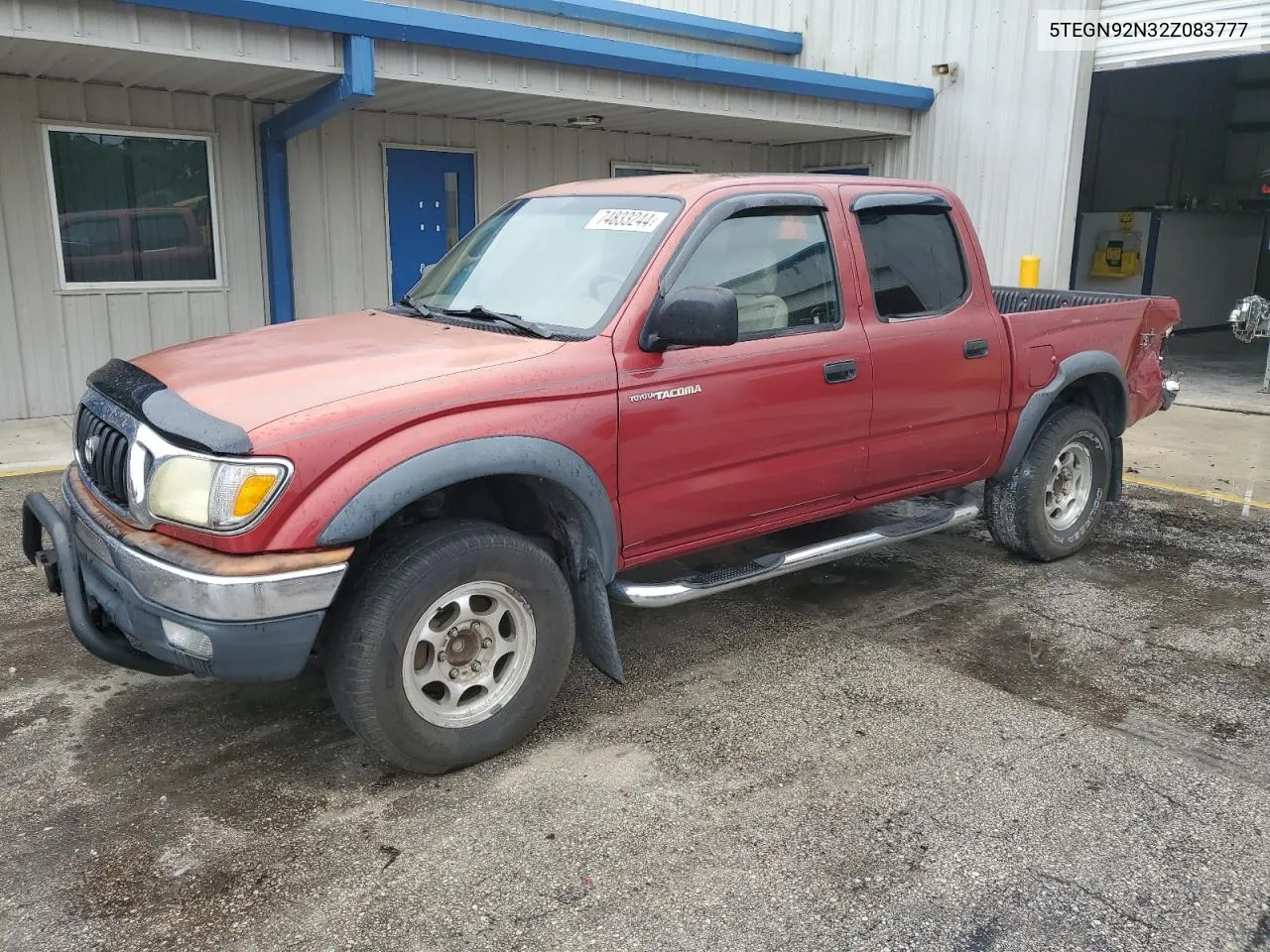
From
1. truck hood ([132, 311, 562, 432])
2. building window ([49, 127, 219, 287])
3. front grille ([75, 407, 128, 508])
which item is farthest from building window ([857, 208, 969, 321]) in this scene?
building window ([49, 127, 219, 287])

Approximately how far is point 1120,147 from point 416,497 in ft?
64.0

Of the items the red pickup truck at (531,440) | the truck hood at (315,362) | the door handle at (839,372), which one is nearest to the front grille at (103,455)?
the red pickup truck at (531,440)

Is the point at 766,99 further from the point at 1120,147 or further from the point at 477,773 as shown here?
the point at 1120,147

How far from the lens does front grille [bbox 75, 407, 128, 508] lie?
129 inches

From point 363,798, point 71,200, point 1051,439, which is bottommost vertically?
point 363,798

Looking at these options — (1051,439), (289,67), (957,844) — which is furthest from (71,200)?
(957,844)

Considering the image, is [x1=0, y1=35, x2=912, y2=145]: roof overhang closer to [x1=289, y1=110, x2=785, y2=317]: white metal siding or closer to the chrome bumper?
[x1=289, y1=110, x2=785, y2=317]: white metal siding

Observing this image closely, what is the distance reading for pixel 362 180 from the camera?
34.8 feet

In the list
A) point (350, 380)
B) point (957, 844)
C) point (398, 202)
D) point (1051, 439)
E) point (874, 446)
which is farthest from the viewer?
point (398, 202)

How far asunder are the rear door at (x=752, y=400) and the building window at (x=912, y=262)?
0.25 meters

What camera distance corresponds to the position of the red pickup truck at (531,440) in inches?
119

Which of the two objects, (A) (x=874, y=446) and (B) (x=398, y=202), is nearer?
(A) (x=874, y=446)

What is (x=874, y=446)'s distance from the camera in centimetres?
453

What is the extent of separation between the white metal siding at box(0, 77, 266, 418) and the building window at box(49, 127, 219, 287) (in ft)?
0.37
